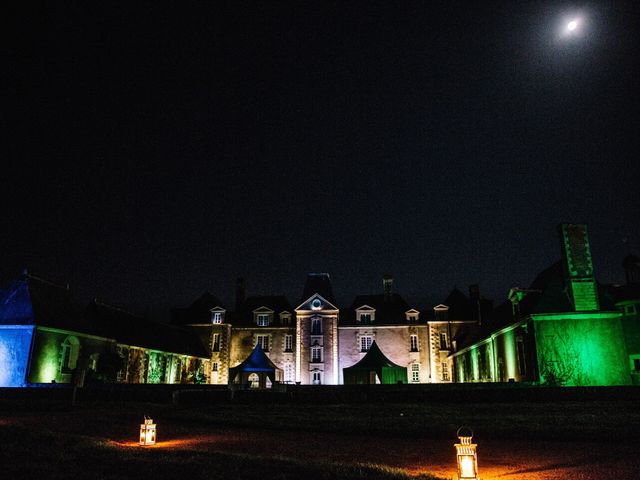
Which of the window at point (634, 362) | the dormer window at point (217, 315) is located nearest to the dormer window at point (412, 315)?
the dormer window at point (217, 315)

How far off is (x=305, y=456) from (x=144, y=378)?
28.6 m

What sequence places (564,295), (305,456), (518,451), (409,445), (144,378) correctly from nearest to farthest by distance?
1. (305,456)
2. (518,451)
3. (409,445)
4. (564,295)
5. (144,378)

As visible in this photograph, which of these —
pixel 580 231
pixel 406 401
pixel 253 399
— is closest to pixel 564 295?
pixel 580 231

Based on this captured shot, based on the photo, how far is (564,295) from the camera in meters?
25.0

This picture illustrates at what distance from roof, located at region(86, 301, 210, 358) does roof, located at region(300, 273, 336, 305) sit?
10807mm

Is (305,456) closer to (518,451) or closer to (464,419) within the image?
(518,451)

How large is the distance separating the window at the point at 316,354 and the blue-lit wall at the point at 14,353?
921 inches

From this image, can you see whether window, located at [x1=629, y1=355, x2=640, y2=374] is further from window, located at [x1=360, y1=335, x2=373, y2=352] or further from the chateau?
window, located at [x1=360, y1=335, x2=373, y2=352]

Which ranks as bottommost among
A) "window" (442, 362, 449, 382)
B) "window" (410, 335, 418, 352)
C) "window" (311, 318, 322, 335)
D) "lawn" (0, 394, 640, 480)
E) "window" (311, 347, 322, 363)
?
"lawn" (0, 394, 640, 480)

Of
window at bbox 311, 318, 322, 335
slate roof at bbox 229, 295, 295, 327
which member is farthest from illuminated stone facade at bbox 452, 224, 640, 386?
slate roof at bbox 229, 295, 295, 327

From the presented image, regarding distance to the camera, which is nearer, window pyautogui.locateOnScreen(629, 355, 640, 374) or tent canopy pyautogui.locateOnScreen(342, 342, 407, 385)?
window pyautogui.locateOnScreen(629, 355, 640, 374)

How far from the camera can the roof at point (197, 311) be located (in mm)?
45781

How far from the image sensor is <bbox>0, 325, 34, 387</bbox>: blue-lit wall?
82.2 ft

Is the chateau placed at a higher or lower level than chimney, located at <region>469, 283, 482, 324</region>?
lower
